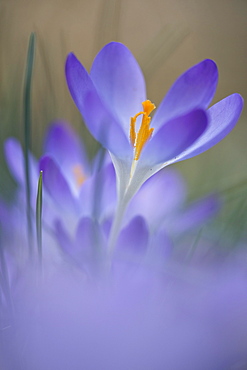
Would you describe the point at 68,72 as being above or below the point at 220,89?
above

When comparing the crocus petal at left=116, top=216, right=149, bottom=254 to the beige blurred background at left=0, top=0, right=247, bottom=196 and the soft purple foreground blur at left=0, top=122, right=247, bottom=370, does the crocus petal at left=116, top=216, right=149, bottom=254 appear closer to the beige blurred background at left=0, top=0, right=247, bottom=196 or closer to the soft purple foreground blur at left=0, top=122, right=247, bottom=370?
the soft purple foreground blur at left=0, top=122, right=247, bottom=370

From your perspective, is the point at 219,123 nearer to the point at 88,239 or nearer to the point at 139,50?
the point at 88,239

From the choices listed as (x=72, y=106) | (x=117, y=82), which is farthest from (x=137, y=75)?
(x=72, y=106)

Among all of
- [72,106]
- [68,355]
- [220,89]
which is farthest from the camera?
[220,89]

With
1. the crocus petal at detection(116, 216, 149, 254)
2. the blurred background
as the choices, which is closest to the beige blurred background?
the blurred background

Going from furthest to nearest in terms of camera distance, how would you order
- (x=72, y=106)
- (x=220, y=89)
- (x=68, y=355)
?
(x=220, y=89) < (x=72, y=106) < (x=68, y=355)

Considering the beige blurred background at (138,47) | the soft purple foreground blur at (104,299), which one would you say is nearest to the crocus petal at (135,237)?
the soft purple foreground blur at (104,299)

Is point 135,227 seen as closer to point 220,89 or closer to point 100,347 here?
point 100,347
